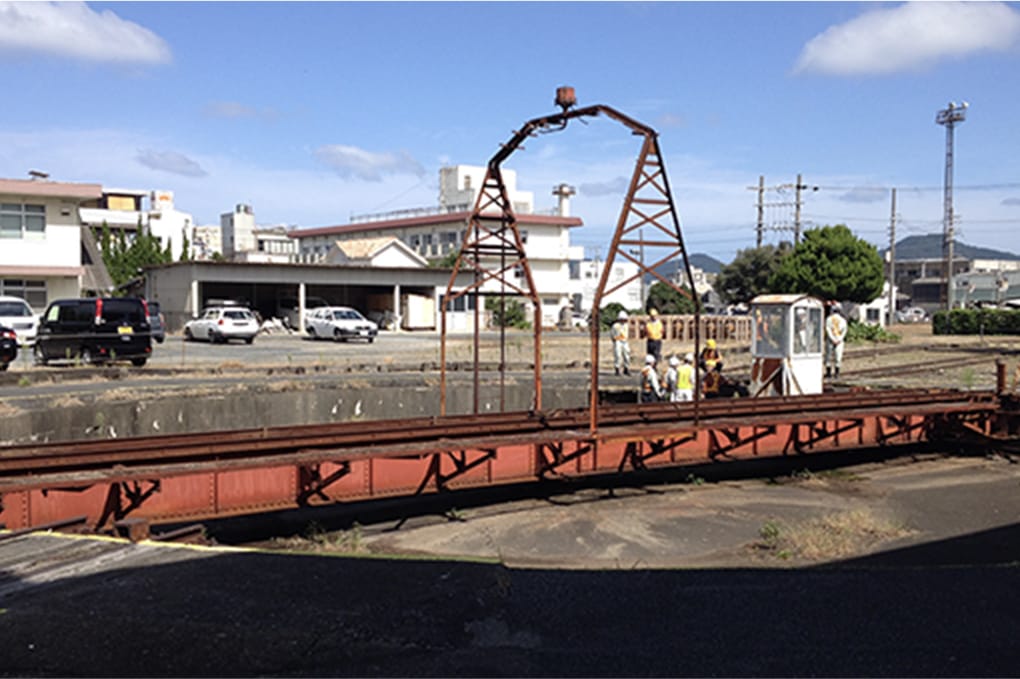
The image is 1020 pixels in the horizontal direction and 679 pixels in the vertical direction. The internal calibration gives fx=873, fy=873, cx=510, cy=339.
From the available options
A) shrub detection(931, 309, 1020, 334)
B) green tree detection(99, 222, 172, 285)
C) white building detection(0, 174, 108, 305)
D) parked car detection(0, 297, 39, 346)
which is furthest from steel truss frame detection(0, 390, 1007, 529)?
green tree detection(99, 222, 172, 285)

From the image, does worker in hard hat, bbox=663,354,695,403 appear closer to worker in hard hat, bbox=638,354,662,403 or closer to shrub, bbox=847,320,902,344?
worker in hard hat, bbox=638,354,662,403

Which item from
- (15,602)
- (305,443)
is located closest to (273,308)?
(305,443)

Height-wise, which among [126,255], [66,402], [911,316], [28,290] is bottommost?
[66,402]

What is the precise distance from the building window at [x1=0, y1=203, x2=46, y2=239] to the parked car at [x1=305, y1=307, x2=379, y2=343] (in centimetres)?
1133

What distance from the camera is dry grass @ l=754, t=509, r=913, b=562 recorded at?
8.91m

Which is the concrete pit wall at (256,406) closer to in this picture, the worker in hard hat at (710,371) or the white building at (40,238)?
the worker in hard hat at (710,371)

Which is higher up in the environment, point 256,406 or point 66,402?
point 66,402

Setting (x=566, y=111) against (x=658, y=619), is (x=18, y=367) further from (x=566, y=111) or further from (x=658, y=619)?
(x=658, y=619)

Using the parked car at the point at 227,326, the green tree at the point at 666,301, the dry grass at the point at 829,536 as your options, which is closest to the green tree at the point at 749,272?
the green tree at the point at 666,301

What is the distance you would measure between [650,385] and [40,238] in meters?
26.8

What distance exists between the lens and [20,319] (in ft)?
91.9

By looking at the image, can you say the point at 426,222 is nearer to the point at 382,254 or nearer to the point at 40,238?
the point at 382,254

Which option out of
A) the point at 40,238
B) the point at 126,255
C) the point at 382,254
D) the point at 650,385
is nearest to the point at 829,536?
the point at 650,385

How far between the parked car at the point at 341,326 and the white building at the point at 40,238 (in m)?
9.70
